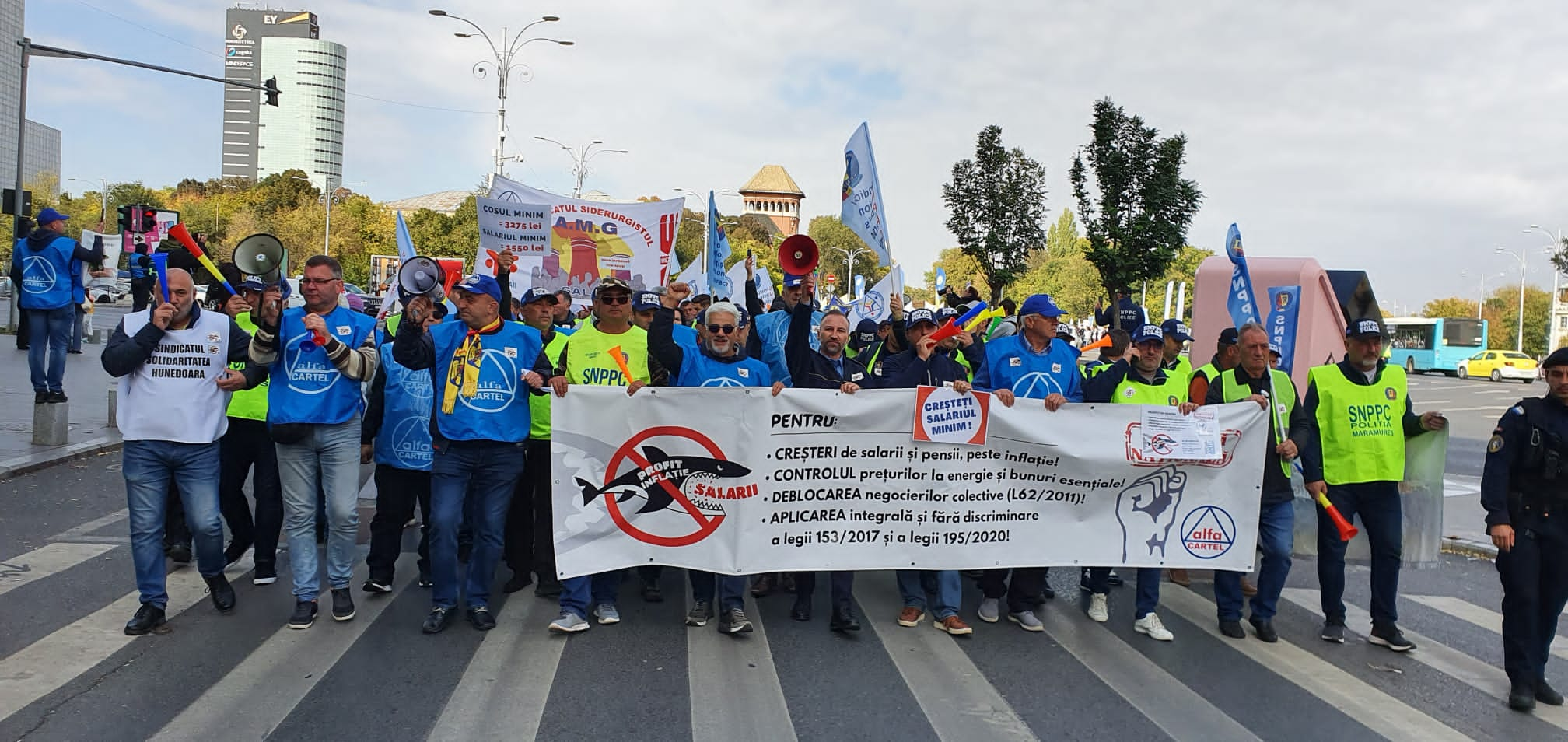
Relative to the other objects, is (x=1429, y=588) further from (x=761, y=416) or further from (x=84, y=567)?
(x=84, y=567)

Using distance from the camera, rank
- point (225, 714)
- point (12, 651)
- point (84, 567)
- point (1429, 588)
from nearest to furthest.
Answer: point (225, 714), point (12, 651), point (84, 567), point (1429, 588)

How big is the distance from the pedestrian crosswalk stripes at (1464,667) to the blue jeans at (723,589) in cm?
367

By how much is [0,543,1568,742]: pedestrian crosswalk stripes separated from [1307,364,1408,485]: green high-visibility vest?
1002mm

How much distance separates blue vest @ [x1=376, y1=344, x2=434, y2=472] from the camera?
6418 millimetres

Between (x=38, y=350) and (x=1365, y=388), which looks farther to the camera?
(x=38, y=350)

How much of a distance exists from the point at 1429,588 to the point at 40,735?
8.12 m

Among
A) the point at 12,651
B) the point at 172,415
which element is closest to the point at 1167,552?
the point at 172,415

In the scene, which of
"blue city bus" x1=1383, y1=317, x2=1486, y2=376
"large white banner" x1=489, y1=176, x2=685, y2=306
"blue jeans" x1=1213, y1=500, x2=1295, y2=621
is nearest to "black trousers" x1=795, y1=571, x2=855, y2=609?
"blue jeans" x1=1213, y1=500, x2=1295, y2=621

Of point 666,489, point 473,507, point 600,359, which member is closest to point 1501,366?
point 666,489

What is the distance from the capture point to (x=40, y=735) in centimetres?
416

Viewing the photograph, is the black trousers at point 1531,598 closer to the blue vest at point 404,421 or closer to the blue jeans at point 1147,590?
the blue jeans at point 1147,590

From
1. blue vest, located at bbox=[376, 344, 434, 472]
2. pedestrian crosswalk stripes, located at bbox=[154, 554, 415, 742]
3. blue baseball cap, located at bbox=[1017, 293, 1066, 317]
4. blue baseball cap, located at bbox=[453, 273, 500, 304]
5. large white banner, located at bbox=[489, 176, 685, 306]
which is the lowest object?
pedestrian crosswalk stripes, located at bbox=[154, 554, 415, 742]

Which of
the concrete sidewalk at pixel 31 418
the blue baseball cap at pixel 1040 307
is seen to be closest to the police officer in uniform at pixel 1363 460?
the blue baseball cap at pixel 1040 307

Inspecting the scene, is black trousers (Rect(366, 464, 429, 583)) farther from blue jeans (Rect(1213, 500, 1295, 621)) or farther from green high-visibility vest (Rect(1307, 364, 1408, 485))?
green high-visibility vest (Rect(1307, 364, 1408, 485))
